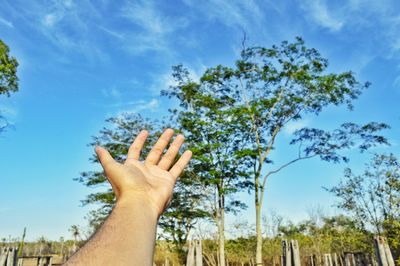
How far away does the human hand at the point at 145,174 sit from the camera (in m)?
1.24

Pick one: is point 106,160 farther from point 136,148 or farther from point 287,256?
point 287,256

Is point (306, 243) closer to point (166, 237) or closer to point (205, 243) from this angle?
point (205, 243)

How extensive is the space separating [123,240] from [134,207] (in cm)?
21

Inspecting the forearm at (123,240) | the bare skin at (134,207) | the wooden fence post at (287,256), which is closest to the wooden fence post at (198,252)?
the wooden fence post at (287,256)

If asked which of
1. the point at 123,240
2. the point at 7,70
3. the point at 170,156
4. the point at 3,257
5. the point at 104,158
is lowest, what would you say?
the point at 123,240

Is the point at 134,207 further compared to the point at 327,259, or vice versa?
the point at 327,259

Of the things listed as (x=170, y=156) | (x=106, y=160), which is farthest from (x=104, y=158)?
(x=170, y=156)

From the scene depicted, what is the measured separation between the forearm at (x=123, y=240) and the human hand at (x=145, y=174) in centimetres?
9

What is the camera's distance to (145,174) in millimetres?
1442

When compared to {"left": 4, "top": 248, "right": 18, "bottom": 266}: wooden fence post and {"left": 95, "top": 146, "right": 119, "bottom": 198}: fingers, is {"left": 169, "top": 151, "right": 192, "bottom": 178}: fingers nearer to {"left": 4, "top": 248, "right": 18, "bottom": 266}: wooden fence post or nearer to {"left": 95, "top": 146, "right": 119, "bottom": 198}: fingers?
{"left": 95, "top": 146, "right": 119, "bottom": 198}: fingers

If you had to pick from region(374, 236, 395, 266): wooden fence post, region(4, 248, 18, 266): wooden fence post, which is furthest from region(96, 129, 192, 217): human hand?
region(4, 248, 18, 266): wooden fence post

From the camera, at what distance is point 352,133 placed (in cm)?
1734

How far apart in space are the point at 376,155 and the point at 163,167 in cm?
1540

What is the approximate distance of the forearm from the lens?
0.83 m
